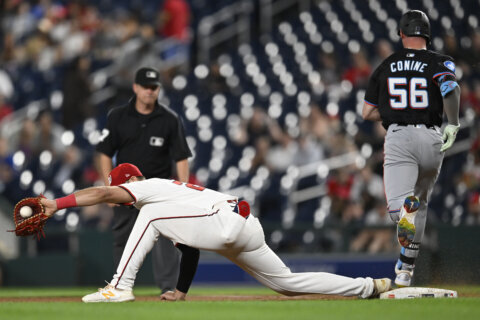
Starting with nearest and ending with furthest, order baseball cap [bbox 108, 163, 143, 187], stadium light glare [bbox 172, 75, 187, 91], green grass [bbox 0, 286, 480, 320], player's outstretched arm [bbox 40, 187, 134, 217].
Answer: green grass [bbox 0, 286, 480, 320] < player's outstretched arm [bbox 40, 187, 134, 217] < baseball cap [bbox 108, 163, 143, 187] < stadium light glare [bbox 172, 75, 187, 91]

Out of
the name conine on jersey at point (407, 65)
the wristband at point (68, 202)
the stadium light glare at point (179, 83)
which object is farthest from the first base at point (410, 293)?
the stadium light glare at point (179, 83)

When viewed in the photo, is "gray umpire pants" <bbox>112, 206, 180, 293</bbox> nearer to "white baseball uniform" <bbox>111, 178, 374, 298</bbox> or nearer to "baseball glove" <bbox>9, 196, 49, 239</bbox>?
"white baseball uniform" <bbox>111, 178, 374, 298</bbox>

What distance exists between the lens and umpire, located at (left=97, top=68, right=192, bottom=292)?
7613 mm

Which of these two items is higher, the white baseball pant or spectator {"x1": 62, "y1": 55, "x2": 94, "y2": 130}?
spectator {"x1": 62, "y1": 55, "x2": 94, "y2": 130}

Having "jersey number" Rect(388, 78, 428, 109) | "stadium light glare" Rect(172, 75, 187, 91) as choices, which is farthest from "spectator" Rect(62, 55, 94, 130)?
"jersey number" Rect(388, 78, 428, 109)

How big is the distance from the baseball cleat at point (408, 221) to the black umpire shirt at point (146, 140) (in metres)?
2.20

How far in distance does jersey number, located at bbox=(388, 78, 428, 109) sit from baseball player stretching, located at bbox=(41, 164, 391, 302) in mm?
1412

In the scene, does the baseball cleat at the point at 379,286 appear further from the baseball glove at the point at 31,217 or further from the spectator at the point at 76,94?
the spectator at the point at 76,94

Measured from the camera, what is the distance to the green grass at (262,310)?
5020mm

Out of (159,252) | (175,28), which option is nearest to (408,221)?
(159,252)

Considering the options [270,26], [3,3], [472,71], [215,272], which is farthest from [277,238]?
[3,3]

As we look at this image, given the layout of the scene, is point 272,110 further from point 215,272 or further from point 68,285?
point 68,285

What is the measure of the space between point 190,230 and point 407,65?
216cm

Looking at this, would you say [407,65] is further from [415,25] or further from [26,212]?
[26,212]
